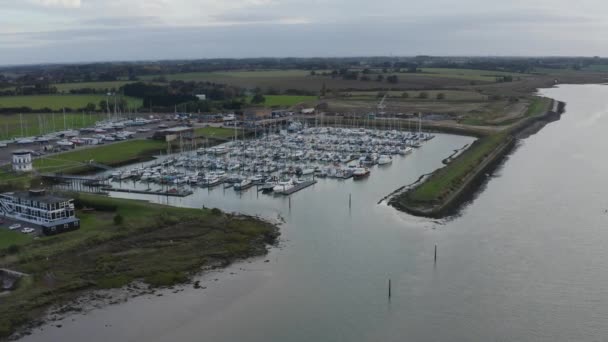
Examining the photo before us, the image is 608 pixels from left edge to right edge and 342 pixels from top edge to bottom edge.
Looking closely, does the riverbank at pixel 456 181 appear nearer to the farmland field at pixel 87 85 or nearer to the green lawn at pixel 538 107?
the green lawn at pixel 538 107

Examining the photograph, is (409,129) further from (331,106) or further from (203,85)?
(203,85)

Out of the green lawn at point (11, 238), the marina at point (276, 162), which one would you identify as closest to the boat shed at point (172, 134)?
the marina at point (276, 162)

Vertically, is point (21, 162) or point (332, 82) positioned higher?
point (332, 82)

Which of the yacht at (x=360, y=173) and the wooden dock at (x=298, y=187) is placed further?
the yacht at (x=360, y=173)

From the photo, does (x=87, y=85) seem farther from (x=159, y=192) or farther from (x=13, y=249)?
(x=13, y=249)

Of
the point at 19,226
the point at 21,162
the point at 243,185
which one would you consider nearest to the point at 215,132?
the point at 21,162

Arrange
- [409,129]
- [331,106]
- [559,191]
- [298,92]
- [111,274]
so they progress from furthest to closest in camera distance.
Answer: [298,92], [331,106], [409,129], [559,191], [111,274]

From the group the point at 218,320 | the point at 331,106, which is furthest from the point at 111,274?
the point at 331,106
